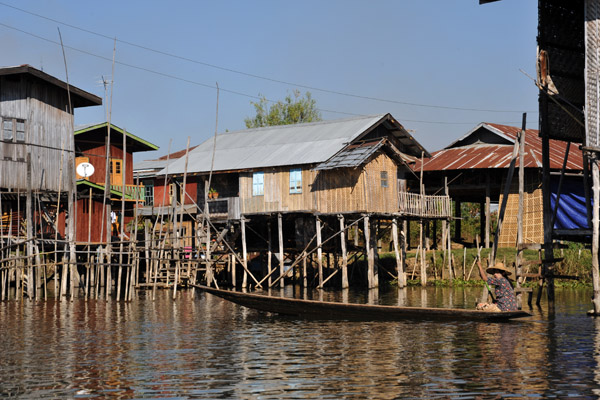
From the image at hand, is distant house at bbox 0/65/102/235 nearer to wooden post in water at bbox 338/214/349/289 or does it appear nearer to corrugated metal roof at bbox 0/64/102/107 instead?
corrugated metal roof at bbox 0/64/102/107

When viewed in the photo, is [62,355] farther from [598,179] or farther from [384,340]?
[598,179]

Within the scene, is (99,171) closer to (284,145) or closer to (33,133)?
(33,133)

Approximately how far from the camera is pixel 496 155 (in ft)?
126

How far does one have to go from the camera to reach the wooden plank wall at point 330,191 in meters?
35.4

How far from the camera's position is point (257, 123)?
65000 mm

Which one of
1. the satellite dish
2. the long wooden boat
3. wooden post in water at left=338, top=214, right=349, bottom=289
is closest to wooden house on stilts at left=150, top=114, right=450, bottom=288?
wooden post in water at left=338, top=214, right=349, bottom=289

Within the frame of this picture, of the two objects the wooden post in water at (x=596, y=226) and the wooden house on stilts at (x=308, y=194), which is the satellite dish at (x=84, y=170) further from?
the wooden post in water at (x=596, y=226)

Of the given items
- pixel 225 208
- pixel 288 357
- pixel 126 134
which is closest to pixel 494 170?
pixel 225 208

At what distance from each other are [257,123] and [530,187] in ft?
105

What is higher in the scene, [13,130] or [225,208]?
[13,130]

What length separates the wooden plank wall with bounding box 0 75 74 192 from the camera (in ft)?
105

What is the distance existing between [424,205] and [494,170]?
13.4 ft

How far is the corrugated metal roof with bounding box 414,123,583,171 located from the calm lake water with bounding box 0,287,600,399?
12.6 meters

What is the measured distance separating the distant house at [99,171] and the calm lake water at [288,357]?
13.6m
